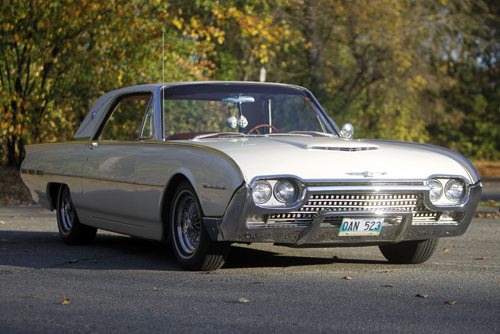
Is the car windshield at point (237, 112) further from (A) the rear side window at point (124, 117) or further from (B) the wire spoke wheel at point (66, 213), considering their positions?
(B) the wire spoke wheel at point (66, 213)

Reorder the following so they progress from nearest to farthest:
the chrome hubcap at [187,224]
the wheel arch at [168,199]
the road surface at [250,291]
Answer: the road surface at [250,291] < the chrome hubcap at [187,224] < the wheel arch at [168,199]

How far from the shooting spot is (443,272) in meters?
8.93

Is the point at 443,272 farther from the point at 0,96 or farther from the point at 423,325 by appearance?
the point at 0,96

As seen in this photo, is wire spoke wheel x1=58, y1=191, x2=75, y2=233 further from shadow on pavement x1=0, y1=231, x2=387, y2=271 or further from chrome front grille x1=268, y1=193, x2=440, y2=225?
chrome front grille x1=268, y1=193, x2=440, y2=225

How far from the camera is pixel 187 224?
9078 millimetres

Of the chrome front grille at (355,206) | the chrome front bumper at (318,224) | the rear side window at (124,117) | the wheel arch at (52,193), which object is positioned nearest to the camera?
the chrome front bumper at (318,224)

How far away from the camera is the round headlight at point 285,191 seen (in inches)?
331

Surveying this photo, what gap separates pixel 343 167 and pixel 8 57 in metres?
13.8

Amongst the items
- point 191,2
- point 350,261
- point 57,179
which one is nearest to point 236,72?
point 191,2

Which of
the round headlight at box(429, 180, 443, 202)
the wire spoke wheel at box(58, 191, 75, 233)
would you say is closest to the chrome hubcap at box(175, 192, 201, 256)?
the round headlight at box(429, 180, 443, 202)

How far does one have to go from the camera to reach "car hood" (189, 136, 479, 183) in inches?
331

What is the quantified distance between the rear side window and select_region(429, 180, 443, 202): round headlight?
2876 mm

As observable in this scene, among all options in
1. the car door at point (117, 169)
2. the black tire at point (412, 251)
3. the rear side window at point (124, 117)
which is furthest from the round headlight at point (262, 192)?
the rear side window at point (124, 117)

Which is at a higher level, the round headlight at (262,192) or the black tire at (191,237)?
the round headlight at (262,192)
